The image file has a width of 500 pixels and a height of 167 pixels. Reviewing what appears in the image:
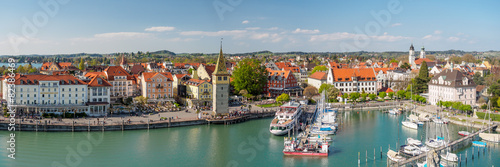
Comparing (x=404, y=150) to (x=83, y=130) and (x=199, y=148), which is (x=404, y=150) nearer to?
(x=199, y=148)

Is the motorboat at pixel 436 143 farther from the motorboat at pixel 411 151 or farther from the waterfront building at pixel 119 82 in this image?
the waterfront building at pixel 119 82

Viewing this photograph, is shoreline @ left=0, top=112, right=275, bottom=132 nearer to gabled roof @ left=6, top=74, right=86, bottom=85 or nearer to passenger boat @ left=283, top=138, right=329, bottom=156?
gabled roof @ left=6, top=74, right=86, bottom=85

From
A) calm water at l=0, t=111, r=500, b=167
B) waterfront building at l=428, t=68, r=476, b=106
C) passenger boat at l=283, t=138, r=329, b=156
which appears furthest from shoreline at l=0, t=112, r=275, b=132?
waterfront building at l=428, t=68, r=476, b=106

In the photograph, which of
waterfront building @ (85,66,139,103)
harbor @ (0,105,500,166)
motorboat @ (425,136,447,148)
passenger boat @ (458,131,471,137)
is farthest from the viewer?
waterfront building @ (85,66,139,103)

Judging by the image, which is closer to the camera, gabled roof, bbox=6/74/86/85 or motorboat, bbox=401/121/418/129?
motorboat, bbox=401/121/418/129

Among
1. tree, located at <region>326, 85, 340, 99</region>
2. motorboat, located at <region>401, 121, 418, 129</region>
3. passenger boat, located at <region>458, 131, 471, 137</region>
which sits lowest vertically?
passenger boat, located at <region>458, 131, 471, 137</region>

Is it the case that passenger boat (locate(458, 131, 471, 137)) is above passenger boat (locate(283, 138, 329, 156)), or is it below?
above

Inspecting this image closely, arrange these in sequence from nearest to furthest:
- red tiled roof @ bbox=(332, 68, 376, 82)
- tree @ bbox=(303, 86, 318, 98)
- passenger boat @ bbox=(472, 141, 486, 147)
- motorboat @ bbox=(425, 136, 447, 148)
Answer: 1. motorboat @ bbox=(425, 136, 447, 148)
2. passenger boat @ bbox=(472, 141, 486, 147)
3. tree @ bbox=(303, 86, 318, 98)
4. red tiled roof @ bbox=(332, 68, 376, 82)
